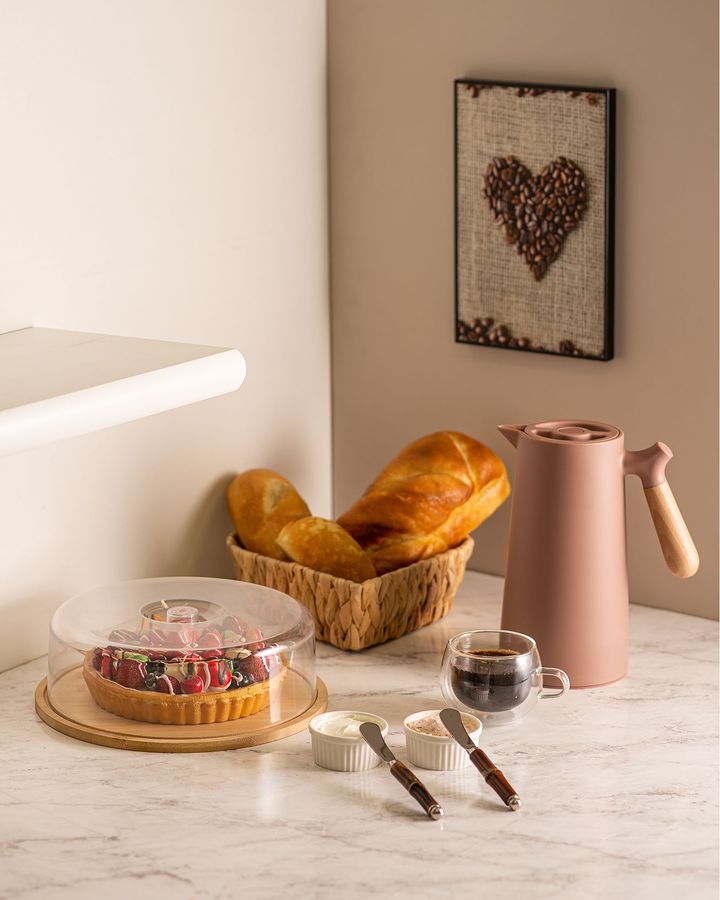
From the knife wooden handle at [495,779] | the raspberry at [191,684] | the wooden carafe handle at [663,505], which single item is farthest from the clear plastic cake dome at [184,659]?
the wooden carafe handle at [663,505]

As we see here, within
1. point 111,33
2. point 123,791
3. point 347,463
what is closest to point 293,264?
point 347,463

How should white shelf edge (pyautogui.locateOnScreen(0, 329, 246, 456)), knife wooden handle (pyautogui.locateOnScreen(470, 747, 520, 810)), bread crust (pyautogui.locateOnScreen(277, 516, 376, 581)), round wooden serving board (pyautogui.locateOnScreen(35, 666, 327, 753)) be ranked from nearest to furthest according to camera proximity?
white shelf edge (pyautogui.locateOnScreen(0, 329, 246, 456)) → knife wooden handle (pyautogui.locateOnScreen(470, 747, 520, 810)) → round wooden serving board (pyautogui.locateOnScreen(35, 666, 327, 753)) → bread crust (pyautogui.locateOnScreen(277, 516, 376, 581))

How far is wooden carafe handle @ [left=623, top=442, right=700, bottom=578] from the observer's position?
1.38m

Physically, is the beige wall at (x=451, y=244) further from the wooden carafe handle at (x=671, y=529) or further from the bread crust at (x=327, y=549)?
the bread crust at (x=327, y=549)

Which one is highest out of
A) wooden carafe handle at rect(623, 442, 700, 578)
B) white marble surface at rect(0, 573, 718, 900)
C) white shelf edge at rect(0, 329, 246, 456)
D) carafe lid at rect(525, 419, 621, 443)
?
white shelf edge at rect(0, 329, 246, 456)

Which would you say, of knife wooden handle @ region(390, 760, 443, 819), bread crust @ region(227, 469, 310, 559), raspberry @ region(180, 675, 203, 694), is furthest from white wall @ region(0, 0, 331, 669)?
knife wooden handle @ region(390, 760, 443, 819)

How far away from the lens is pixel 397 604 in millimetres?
1512

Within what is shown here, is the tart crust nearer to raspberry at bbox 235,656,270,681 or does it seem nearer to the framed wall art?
raspberry at bbox 235,656,270,681

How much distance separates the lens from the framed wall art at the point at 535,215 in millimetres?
1522

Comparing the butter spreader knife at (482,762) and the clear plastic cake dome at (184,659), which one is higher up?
the clear plastic cake dome at (184,659)

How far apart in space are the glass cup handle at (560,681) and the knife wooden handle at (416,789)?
208 mm

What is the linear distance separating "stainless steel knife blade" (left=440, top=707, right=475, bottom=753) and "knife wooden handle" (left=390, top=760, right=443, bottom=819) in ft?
0.20

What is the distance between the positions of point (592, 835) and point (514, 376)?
27.5 inches

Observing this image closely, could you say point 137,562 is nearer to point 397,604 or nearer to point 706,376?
point 397,604
